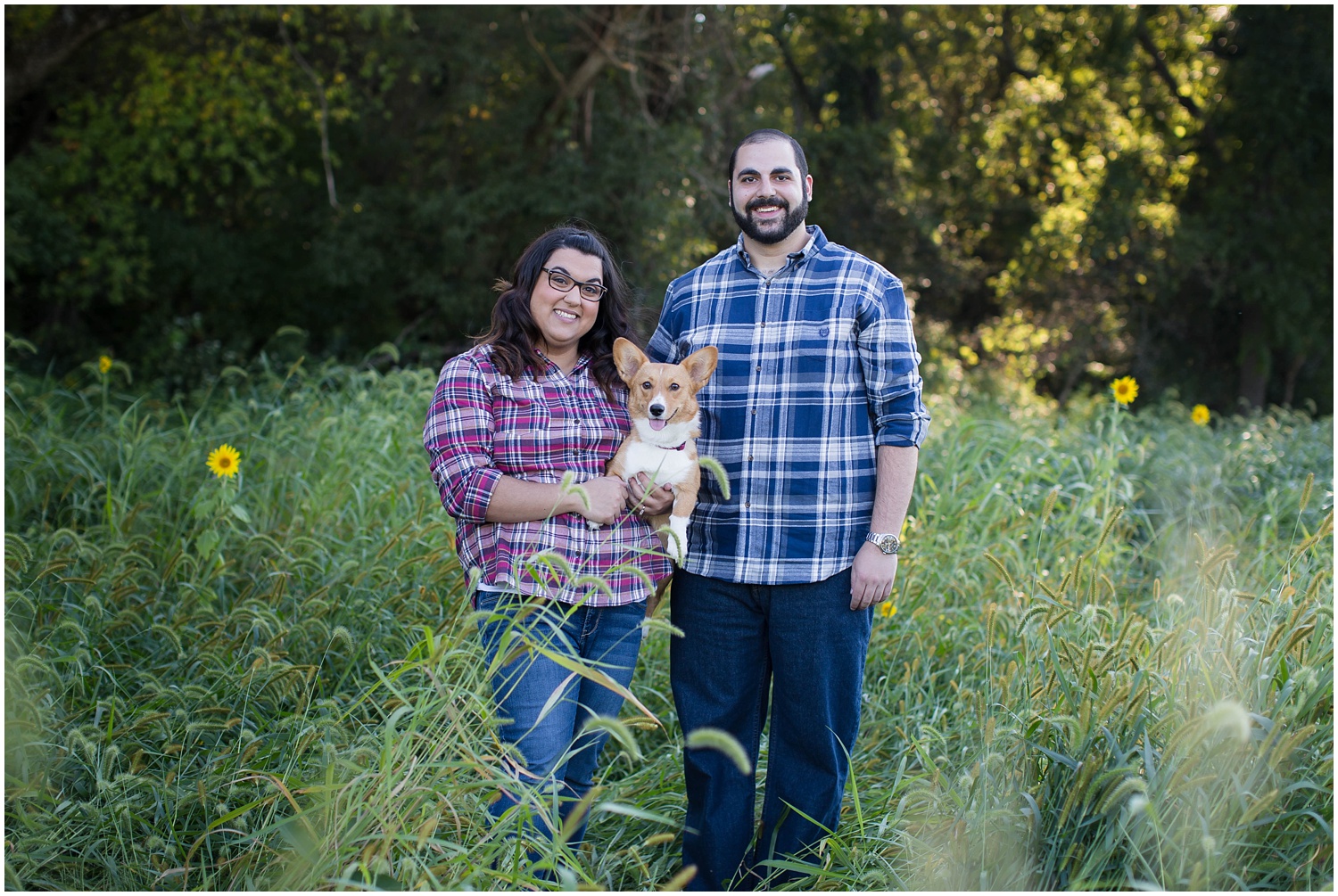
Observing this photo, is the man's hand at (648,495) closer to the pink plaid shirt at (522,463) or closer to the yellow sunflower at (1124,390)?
the pink plaid shirt at (522,463)

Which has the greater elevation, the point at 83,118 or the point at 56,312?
the point at 83,118

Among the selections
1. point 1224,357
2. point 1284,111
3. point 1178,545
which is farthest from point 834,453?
point 1224,357

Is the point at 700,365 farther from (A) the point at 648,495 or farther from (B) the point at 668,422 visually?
(A) the point at 648,495

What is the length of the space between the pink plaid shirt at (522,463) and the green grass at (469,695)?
30cm

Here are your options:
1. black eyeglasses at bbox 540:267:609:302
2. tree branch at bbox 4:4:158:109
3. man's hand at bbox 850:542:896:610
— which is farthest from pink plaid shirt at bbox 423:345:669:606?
tree branch at bbox 4:4:158:109

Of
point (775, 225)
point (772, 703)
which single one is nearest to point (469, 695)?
point (772, 703)

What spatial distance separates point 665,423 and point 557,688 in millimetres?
759

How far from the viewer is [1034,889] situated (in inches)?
87.1

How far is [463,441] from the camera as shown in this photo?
2652mm

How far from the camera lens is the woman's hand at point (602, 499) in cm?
261

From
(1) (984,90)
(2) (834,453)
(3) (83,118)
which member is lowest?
(2) (834,453)

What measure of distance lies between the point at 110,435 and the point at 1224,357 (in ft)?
49.7

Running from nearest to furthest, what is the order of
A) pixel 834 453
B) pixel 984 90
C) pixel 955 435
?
pixel 834 453 → pixel 955 435 → pixel 984 90

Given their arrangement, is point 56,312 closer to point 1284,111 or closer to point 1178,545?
point 1178,545
